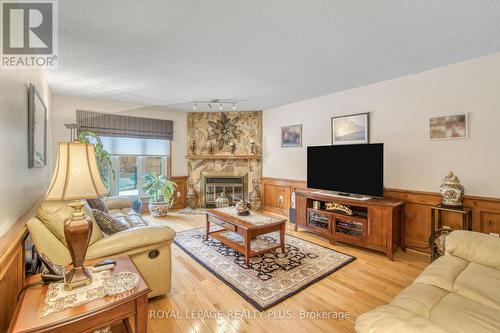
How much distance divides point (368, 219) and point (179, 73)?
3.23m

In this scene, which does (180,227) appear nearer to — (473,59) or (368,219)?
(368,219)

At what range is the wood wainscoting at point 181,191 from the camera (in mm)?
5578

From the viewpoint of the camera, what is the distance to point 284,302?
6.81 feet

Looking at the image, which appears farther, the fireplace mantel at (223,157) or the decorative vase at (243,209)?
the fireplace mantel at (223,157)

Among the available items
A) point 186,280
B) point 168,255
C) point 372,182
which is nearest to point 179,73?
point 168,255

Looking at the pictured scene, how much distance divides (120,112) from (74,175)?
4.00 meters

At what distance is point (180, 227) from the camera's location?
422 cm

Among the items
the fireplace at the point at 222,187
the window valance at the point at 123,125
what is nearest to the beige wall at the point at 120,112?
the window valance at the point at 123,125

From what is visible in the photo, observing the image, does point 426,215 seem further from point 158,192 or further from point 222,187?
point 158,192

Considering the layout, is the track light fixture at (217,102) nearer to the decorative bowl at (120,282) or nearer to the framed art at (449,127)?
the framed art at (449,127)

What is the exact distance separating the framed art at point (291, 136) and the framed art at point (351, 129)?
0.78 m

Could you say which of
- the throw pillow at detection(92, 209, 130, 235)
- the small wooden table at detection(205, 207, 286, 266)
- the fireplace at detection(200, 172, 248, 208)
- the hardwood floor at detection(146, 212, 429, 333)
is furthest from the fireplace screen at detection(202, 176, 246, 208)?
the throw pillow at detection(92, 209, 130, 235)

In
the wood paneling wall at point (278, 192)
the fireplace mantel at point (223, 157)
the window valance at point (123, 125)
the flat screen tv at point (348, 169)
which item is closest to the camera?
the flat screen tv at point (348, 169)

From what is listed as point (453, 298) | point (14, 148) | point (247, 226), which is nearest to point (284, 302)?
point (247, 226)
